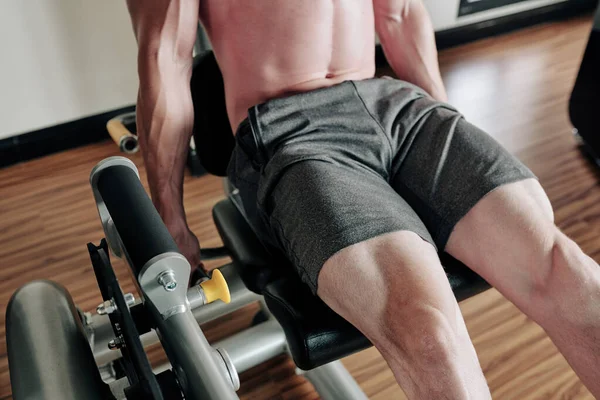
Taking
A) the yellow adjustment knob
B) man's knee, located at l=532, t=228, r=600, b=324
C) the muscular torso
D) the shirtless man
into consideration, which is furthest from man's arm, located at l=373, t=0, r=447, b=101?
the yellow adjustment knob

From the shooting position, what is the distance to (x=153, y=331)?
3.91 ft

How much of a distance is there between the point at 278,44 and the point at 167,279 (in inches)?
23.9

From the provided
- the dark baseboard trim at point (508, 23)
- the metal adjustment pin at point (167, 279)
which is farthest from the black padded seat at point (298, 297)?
the dark baseboard trim at point (508, 23)

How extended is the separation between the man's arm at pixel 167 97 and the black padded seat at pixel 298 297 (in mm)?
115

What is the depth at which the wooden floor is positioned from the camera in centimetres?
129

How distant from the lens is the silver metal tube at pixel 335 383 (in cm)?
116

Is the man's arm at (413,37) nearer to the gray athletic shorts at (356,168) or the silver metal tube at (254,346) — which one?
the gray athletic shorts at (356,168)

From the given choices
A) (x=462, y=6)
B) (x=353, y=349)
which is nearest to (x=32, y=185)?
(x=353, y=349)

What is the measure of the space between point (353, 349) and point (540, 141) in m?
1.64

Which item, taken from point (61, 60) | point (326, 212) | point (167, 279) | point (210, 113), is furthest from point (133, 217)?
point (61, 60)

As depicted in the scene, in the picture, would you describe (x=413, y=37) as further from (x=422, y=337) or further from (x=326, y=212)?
(x=422, y=337)

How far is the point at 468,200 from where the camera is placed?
88 cm

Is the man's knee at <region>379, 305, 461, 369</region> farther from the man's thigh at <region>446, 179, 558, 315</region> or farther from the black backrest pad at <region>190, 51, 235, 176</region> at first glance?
the black backrest pad at <region>190, 51, 235, 176</region>

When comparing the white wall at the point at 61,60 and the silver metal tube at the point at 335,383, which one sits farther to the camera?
the white wall at the point at 61,60
